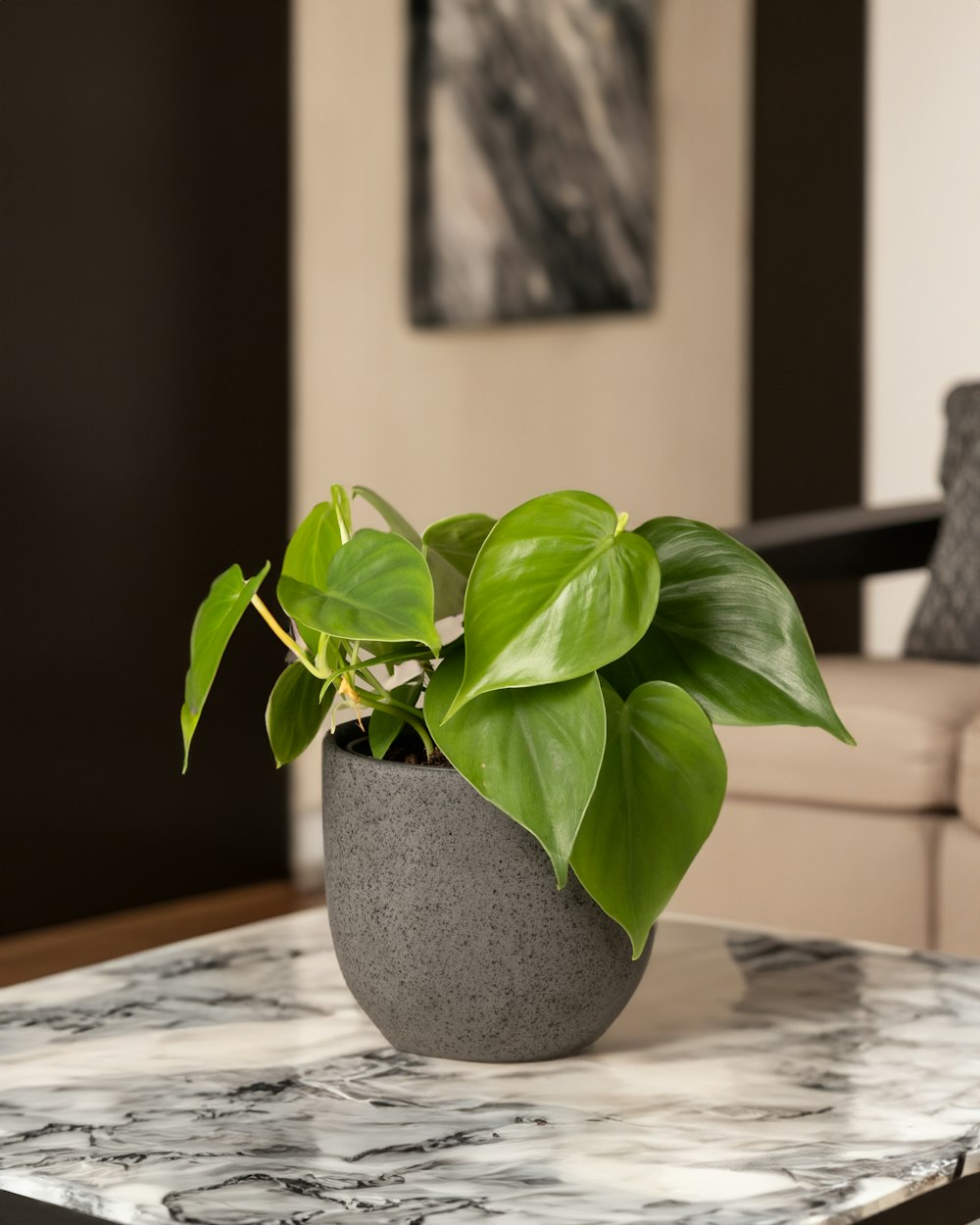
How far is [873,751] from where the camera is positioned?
2.17 m

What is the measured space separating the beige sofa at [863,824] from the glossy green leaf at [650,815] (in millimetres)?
1142

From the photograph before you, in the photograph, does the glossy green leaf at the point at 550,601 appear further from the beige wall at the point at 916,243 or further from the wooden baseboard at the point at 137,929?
the beige wall at the point at 916,243

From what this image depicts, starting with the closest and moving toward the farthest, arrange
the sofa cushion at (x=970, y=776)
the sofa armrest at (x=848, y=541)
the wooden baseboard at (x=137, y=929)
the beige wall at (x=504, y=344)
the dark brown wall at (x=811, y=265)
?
the sofa cushion at (x=970, y=776) < the sofa armrest at (x=848, y=541) < the wooden baseboard at (x=137, y=929) < the beige wall at (x=504, y=344) < the dark brown wall at (x=811, y=265)

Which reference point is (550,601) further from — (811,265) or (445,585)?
(811,265)

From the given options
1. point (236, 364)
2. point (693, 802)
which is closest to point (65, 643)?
point (236, 364)

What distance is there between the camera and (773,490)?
13.9 ft

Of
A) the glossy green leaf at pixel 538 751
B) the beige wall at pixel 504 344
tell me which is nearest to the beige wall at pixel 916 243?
the beige wall at pixel 504 344

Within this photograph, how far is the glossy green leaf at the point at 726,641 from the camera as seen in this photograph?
1.02 meters

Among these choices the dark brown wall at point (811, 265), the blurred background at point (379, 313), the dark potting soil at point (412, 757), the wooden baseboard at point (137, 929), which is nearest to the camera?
the dark potting soil at point (412, 757)

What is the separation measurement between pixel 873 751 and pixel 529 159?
1915 millimetres

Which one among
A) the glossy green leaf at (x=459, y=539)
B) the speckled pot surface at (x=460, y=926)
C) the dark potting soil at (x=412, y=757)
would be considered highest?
the glossy green leaf at (x=459, y=539)

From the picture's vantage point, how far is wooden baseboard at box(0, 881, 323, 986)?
2.89 meters

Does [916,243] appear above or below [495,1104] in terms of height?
above

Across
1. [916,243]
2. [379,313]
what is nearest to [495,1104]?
[379,313]
